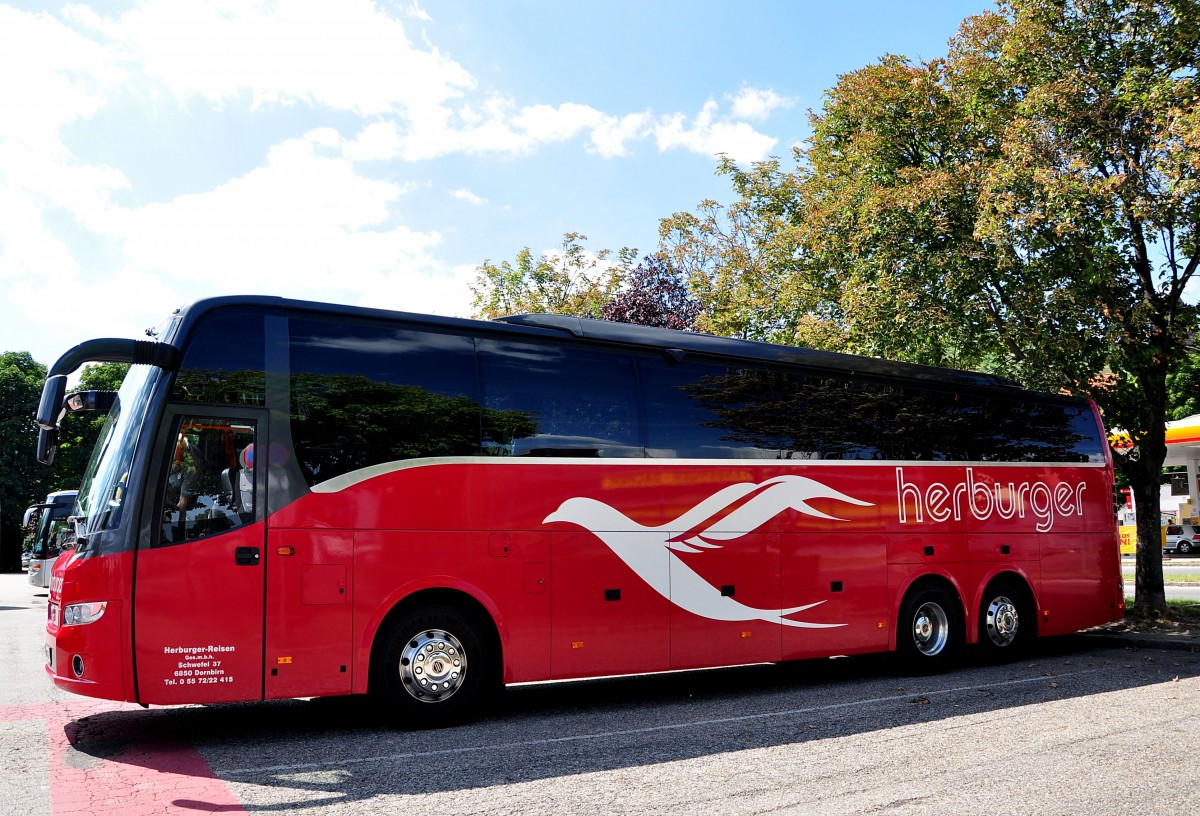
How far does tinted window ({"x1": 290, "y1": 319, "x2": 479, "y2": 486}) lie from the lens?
8336 millimetres

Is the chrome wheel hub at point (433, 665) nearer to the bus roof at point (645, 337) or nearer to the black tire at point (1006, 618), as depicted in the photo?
the bus roof at point (645, 337)

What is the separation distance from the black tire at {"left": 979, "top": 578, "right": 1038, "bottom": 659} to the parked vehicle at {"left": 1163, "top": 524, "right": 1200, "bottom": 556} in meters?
37.2

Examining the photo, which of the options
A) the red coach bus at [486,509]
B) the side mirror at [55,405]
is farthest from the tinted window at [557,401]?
the side mirror at [55,405]

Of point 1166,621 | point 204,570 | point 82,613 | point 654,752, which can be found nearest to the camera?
point 82,613

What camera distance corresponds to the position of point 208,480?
7.89m

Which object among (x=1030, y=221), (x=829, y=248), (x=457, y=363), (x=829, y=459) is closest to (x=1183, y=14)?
(x=1030, y=221)

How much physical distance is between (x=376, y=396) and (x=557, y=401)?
1.78 meters

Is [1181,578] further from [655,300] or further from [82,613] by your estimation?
[82,613]

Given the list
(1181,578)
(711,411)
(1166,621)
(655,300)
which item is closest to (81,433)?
(655,300)

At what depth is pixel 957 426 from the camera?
12906 millimetres

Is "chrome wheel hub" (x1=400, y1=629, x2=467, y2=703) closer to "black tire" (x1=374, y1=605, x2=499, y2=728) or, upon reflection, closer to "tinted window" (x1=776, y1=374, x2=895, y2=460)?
"black tire" (x1=374, y1=605, x2=499, y2=728)

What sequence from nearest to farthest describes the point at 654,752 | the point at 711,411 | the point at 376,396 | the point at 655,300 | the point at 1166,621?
the point at 654,752, the point at 376,396, the point at 711,411, the point at 1166,621, the point at 655,300

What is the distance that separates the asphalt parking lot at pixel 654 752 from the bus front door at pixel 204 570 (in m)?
0.62

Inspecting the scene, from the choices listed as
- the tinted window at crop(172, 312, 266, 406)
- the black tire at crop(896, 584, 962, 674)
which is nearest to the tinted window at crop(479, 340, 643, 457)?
the tinted window at crop(172, 312, 266, 406)
